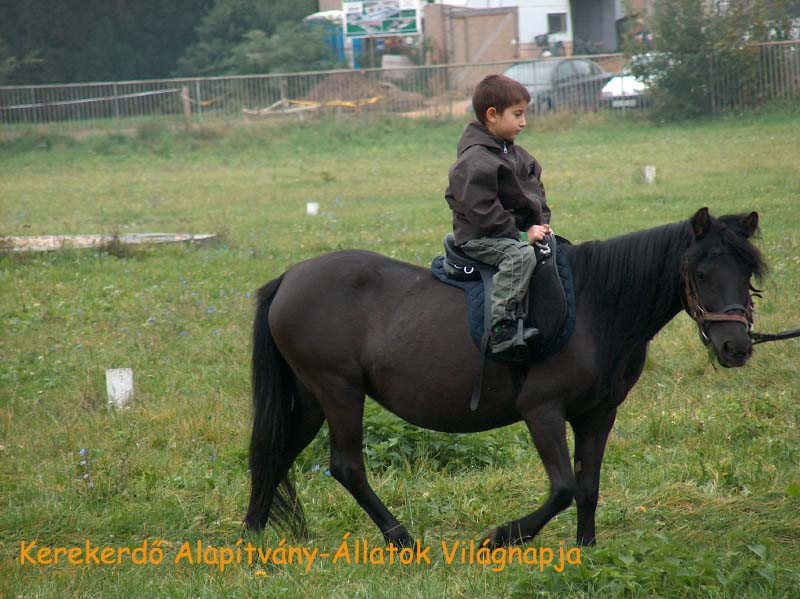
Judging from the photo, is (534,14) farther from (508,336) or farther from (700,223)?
(508,336)

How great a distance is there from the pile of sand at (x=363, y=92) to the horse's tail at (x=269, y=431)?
2478 cm

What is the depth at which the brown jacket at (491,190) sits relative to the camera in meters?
4.46

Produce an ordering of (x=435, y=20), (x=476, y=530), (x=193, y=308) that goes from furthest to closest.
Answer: (x=435, y=20) → (x=193, y=308) → (x=476, y=530)

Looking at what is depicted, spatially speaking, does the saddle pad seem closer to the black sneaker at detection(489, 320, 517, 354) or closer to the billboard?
the black sneaker at detection(489, 320, 517, 354)

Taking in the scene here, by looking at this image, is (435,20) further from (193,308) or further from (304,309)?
(304,309)

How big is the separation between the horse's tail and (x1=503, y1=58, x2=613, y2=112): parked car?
23.0m

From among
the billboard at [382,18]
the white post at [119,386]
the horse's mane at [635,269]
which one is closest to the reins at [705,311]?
the horse's mane at [635,269]

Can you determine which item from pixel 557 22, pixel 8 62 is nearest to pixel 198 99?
pixel 8 62

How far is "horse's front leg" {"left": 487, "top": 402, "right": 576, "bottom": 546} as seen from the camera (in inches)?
171

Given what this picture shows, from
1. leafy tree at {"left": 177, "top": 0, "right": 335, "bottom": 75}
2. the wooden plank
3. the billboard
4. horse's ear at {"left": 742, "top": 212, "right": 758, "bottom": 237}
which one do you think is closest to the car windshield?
the billboard

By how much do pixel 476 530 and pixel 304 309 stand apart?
1507 mm

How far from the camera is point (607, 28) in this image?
149 feet

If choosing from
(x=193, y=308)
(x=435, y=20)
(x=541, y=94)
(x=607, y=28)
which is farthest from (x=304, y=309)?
(x=607, y=28)

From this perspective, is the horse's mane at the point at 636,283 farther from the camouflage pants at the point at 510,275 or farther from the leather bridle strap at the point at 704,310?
the camouflage pants at the point at 510,275
